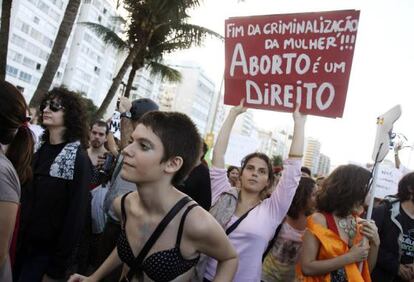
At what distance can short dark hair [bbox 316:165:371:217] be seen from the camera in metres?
3.01

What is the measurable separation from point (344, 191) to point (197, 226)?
147 centimetres

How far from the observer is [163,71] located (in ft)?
51.0

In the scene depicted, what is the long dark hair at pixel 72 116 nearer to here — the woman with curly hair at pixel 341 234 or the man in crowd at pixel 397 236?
the woman with curly hair at pixel 341 234

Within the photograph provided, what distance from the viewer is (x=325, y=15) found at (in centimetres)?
323

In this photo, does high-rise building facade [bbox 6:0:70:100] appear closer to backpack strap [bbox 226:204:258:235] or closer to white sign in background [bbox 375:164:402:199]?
white sign in background [bbox 375:164:402:199]

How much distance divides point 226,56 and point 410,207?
6.91 ft

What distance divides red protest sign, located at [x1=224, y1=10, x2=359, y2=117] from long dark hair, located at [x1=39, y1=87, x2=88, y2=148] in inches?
49.7

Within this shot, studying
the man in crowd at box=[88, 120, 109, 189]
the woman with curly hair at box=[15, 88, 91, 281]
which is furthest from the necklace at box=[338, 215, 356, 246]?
the man in crowd at box=[88, 120, 109, 189]

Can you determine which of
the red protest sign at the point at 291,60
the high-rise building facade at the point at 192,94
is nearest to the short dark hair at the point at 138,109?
the red protest sign at the point at 291,60

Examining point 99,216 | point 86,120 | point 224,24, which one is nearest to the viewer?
point 86,120

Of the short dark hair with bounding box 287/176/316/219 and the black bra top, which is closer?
the black bra top

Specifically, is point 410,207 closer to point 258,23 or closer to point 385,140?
point 385,140

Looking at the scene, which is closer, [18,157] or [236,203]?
[18,157]

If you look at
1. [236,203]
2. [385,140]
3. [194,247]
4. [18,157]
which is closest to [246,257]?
[236,203]
